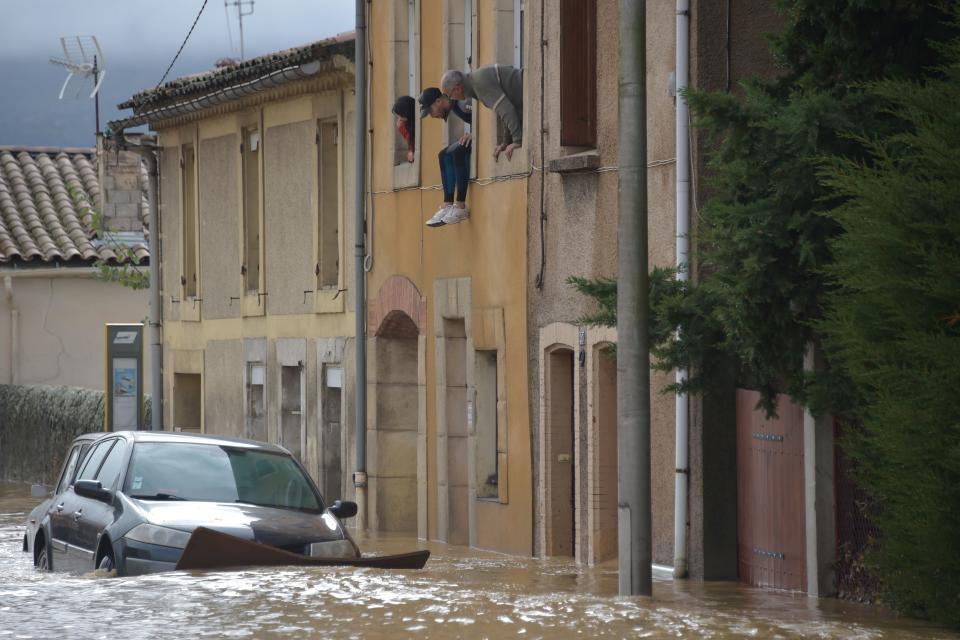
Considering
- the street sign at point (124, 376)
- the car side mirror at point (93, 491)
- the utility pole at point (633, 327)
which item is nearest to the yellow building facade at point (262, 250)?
the street sign at point (124, 376)

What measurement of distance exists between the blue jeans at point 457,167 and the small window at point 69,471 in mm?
6175

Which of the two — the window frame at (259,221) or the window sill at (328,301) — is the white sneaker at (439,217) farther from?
the window frame at (259,221)

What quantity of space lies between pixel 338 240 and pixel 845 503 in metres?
13.0

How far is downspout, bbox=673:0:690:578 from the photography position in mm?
15969

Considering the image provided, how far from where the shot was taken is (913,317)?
1041 cm

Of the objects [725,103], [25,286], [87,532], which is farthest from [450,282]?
[25,286]

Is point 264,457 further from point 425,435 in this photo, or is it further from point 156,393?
point 156,393

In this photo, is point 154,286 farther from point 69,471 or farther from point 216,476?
point 216,476

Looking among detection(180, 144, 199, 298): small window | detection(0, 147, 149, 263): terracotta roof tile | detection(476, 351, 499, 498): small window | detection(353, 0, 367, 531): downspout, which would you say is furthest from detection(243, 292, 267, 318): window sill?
detection(0, 147, 149, 263): terracotta roof tile

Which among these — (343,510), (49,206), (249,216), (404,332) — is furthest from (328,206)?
(49,206)

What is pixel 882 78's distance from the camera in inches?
472

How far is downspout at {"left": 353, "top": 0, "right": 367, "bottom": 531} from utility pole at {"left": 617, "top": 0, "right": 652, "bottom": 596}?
39.4ft

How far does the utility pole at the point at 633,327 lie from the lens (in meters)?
12.6

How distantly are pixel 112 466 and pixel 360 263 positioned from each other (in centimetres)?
975
